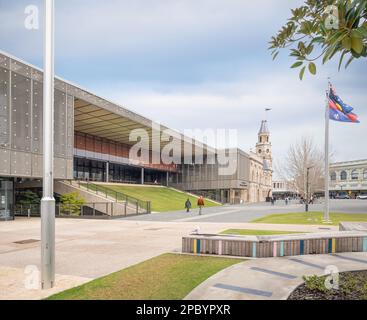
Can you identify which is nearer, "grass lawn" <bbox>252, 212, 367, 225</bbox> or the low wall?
the low wall

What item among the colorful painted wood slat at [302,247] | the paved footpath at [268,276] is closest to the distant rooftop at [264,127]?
the paved footpath at [268,276]

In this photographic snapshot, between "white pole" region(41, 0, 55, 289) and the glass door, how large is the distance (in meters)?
20.4

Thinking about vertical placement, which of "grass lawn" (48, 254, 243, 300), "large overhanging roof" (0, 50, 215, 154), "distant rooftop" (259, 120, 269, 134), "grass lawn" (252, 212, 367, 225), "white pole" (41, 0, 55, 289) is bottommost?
"grass lawn" (252, 212, 367, 225)

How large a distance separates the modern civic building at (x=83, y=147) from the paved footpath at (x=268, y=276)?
1925 cm

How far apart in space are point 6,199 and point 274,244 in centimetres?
2227

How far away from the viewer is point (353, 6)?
308 cm

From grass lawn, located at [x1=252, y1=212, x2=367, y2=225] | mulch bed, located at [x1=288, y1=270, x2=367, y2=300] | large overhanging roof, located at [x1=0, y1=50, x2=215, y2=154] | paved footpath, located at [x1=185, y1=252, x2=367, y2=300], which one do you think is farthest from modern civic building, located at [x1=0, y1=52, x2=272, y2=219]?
mulch bed, located at [x1=288, y1=270, x2=367, y2=300]

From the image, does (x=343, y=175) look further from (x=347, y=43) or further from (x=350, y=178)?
(x=347, y=43)

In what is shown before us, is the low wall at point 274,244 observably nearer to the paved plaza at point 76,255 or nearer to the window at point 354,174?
the paved plaza at point 76,255

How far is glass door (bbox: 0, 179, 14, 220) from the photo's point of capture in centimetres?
2350

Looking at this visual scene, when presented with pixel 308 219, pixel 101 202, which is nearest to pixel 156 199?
pixel 101 202

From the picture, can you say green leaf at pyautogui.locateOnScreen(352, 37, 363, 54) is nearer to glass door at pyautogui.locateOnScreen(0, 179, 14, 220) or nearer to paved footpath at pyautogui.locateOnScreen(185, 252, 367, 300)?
paved footpath at pyautogui.locateOnScreen(185, 252, 367, 300)

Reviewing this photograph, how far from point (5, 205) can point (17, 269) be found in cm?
1833
